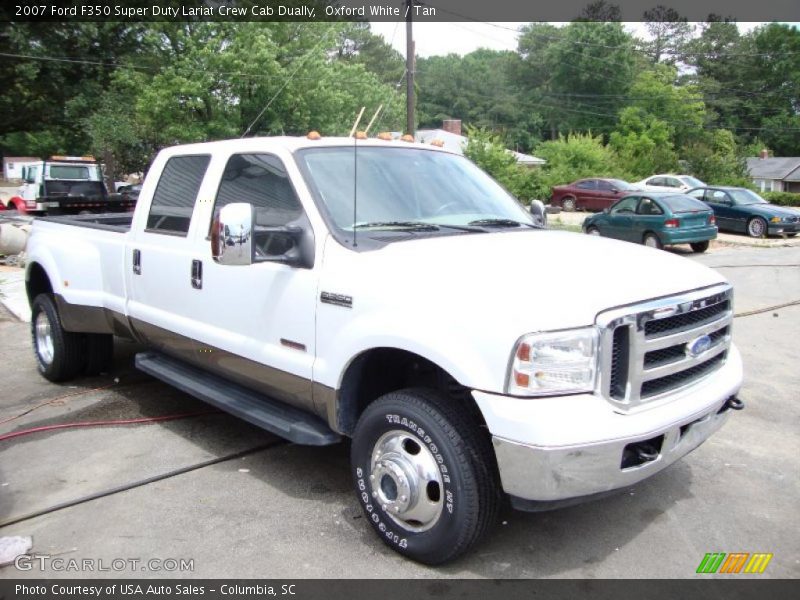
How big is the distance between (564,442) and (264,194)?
230 cm

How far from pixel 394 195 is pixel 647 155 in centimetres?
A: 4170

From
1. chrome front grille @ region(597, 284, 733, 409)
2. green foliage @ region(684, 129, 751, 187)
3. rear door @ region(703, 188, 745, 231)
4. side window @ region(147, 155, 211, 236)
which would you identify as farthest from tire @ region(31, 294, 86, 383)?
green foliage @ region(684, 129, 751, 187)

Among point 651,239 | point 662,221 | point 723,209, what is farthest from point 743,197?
point 662,221

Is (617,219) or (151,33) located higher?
(151,33)

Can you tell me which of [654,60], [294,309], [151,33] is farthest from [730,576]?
[654,60]

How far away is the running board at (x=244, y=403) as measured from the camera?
3648 millimetres

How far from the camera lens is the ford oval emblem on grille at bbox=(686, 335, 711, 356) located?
3201mm

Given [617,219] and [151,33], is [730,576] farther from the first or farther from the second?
[151,33]

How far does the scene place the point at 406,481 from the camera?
124 inches

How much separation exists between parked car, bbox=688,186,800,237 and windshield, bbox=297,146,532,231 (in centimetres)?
1852

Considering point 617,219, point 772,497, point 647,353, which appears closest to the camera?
point 647,353

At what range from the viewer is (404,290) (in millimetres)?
3107

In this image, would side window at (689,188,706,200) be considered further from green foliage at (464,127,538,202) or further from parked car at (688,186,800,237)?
green foliage at (464,127,538,202)

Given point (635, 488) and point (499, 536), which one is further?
point (635, 488)
